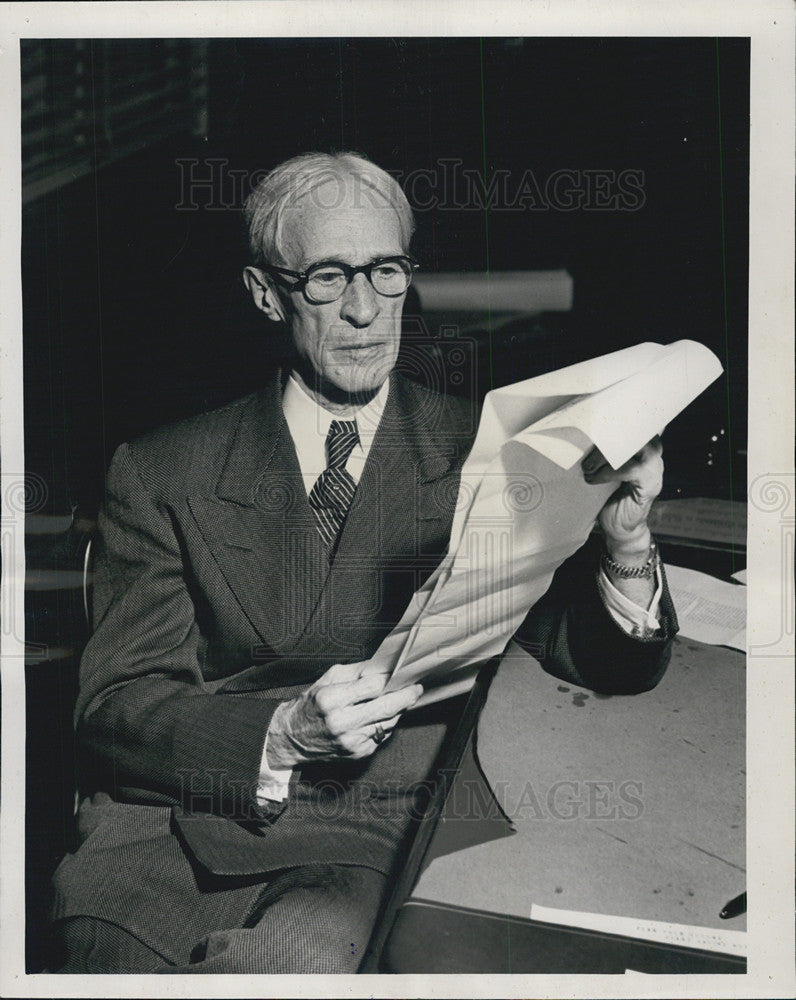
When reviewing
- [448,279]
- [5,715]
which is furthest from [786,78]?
[5,715]

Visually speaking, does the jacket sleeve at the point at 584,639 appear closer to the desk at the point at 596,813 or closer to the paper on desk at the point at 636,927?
the desk at the point at 596,813

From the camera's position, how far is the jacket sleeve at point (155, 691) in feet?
4.56

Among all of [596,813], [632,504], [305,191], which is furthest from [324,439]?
[596,813]

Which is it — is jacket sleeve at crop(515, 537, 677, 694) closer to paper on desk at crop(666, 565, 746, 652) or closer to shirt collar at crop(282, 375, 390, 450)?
paper on desk at crop(666, 565, 746, 652)

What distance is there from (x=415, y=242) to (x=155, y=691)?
86 cm

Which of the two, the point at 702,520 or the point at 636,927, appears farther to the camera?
the point at 702,520

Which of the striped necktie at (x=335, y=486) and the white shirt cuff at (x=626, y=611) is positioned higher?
→ the striped necktie at (x=335, y=486)

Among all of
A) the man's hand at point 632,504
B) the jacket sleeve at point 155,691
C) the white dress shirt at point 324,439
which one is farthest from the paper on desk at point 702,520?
the jacket sleeve at point 155,691

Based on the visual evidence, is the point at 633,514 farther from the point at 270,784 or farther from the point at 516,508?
the point at 270,784

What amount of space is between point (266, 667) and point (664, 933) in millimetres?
760

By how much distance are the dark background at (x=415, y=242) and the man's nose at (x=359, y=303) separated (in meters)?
0.12

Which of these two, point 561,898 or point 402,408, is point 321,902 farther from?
point 402,408

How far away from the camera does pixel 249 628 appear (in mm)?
1399

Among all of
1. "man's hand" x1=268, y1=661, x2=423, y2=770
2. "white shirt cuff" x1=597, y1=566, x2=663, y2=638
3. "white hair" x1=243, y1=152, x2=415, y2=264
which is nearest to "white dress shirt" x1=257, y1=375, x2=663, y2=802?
"white shirt cuff" x1=597, y1=566, x2=663, y2=638
